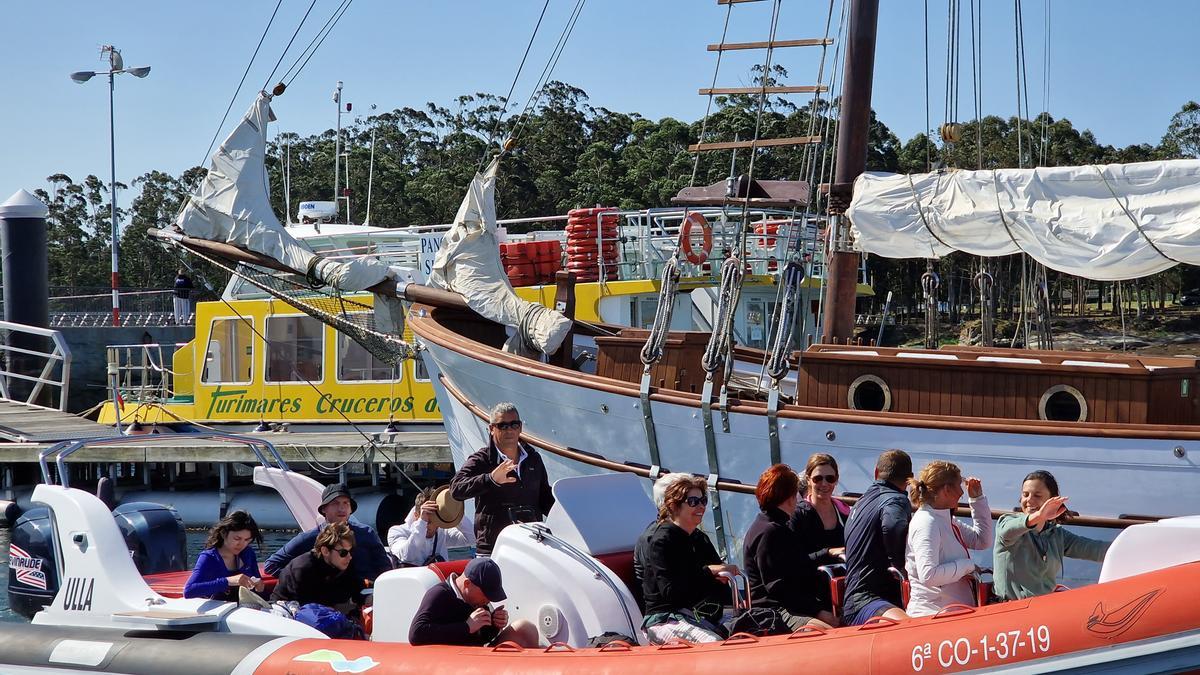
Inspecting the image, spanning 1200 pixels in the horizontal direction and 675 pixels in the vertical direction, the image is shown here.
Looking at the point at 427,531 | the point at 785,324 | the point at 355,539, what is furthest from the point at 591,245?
the point at 355,539

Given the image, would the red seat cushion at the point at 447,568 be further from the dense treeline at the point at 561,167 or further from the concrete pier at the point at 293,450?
the dense treeline at the point at 561,167

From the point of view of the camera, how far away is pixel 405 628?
6.46 meters

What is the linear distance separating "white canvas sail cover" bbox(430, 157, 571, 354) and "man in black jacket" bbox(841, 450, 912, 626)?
741 centimetres

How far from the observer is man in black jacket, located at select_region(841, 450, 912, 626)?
5.79m

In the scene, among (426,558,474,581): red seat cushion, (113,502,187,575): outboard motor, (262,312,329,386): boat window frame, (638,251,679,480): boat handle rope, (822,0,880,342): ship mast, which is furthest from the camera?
(262,312,329,386): boat window frame

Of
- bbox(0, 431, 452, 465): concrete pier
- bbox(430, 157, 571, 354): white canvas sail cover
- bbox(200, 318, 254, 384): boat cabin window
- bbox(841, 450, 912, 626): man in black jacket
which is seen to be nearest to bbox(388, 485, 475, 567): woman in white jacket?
bbox(841, 450, 912, 626): man in black jacket

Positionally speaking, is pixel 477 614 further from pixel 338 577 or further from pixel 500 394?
pixel 500 394

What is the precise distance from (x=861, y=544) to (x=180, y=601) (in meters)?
3.90

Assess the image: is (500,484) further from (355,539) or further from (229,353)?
(229,353)

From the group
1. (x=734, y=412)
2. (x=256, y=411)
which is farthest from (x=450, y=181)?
(x=734, y=412)

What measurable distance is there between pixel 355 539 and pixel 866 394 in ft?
15.4

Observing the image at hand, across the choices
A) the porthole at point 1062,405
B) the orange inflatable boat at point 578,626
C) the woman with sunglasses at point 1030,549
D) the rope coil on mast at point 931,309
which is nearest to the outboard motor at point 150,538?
the orange inflatable boat at point 578,626

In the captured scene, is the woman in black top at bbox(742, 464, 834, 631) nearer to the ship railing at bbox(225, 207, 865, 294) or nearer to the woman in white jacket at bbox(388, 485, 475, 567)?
the woman in white jacket at bbox(388, 485, 475, 567)

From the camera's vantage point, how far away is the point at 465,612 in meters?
6.18
